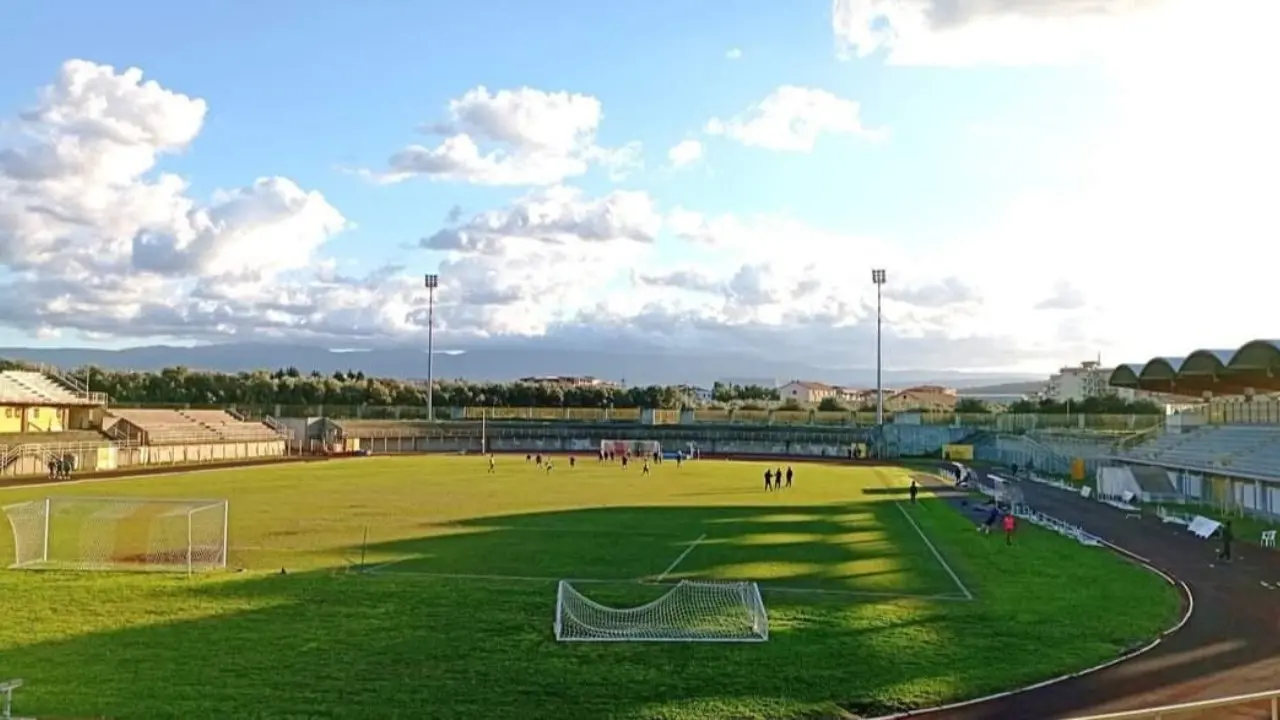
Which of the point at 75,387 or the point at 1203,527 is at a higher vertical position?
the point at 75,387

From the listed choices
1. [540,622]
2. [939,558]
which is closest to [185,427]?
[939,558]

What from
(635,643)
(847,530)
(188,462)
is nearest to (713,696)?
(635,643)

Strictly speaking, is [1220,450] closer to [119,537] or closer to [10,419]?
[119,537]

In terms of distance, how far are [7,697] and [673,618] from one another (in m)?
10.7

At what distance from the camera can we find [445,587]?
22031 millimetres

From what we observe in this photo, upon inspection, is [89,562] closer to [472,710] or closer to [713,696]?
[472,710]

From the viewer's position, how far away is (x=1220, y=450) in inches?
1902

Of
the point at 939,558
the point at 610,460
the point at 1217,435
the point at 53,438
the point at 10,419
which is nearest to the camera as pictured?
the point at 939,558

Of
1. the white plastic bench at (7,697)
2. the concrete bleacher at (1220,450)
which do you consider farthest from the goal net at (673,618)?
the concrete bleacher at (1220,450)

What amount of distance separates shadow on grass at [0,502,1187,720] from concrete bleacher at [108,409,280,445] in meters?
51.0

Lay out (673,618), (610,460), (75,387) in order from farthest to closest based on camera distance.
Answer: (610,460) < (75,387) < (673,618)

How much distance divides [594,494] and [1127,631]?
31076mm

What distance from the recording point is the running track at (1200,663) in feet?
48.6

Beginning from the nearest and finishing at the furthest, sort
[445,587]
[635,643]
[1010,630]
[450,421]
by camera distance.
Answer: [635,643] < [1010,630] < [445,587] < [450,421]
